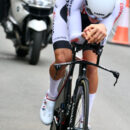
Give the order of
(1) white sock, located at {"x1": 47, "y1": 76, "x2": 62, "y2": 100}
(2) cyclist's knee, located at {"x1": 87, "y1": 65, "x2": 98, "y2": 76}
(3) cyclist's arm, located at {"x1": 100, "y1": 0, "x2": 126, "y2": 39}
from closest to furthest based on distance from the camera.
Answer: (3) cyclist's arm, located at {"x1": 100, "y1": 0, "x2": 126, "y2": 39} → (2) cyclist's knee, located at {"x1": 87, "y1": 65, "x2": 98, "y2": 76} → (1) white sock, located at {"x1": 47, "y1": 76, "x2": 62, "y2": 100}

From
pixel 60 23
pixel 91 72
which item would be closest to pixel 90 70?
pixel 91 72

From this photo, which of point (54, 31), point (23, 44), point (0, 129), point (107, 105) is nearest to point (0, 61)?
point (23, 44)

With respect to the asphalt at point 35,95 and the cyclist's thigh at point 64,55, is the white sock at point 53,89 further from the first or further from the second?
the asphalt at point 35,95

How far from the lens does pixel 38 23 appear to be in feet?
33.5

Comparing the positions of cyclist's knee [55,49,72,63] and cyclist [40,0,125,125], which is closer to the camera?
cyclist [40,0,125,125]

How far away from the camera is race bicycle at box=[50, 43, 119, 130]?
443 cm

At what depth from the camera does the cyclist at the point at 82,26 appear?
4.43 m

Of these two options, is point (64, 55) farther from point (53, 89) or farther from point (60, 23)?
point (53, 89)

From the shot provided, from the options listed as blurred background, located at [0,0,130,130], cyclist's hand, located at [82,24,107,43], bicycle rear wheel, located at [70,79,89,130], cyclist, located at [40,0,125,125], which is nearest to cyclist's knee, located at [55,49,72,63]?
cyclist, located at [40,0,125,125]

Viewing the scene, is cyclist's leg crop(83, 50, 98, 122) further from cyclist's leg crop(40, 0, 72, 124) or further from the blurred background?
the blurred background

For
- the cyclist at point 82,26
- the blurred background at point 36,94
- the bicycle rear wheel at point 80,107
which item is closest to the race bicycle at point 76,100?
the bicycle rear wheel at point 80,107

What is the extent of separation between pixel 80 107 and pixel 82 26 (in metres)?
0.84

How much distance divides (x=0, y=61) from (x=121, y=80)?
2.34 metres

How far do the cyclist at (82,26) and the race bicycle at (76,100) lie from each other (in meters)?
0.11
